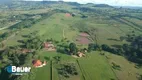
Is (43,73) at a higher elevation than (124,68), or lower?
higher

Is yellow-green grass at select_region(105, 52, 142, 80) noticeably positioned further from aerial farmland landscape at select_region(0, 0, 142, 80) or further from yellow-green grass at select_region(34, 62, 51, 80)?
yellow-green grass at select_region(34, 62, 51, 80)

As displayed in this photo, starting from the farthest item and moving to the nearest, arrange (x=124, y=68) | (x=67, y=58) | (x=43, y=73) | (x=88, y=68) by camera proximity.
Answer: (x=67, y=58) → (x=124, y=68) → (x=88, y=68) → (x=43, y=73)

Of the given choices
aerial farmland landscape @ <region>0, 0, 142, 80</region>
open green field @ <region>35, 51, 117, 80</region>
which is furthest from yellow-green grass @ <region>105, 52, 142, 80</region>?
open green field @ <region>35, 51, 117, 80</region>

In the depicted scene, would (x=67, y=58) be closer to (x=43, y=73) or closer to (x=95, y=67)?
(x=95, y=67)

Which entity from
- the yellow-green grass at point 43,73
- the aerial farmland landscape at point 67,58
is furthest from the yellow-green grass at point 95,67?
the yellow-green grass at point 43,73

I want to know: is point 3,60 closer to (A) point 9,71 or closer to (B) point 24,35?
(A) point 9,71

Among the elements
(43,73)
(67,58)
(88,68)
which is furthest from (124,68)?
(43,73)

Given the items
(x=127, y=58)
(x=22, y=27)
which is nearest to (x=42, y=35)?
(x=22, y=27)

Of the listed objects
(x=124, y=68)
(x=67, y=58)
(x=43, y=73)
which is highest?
(x=67, y=58)
